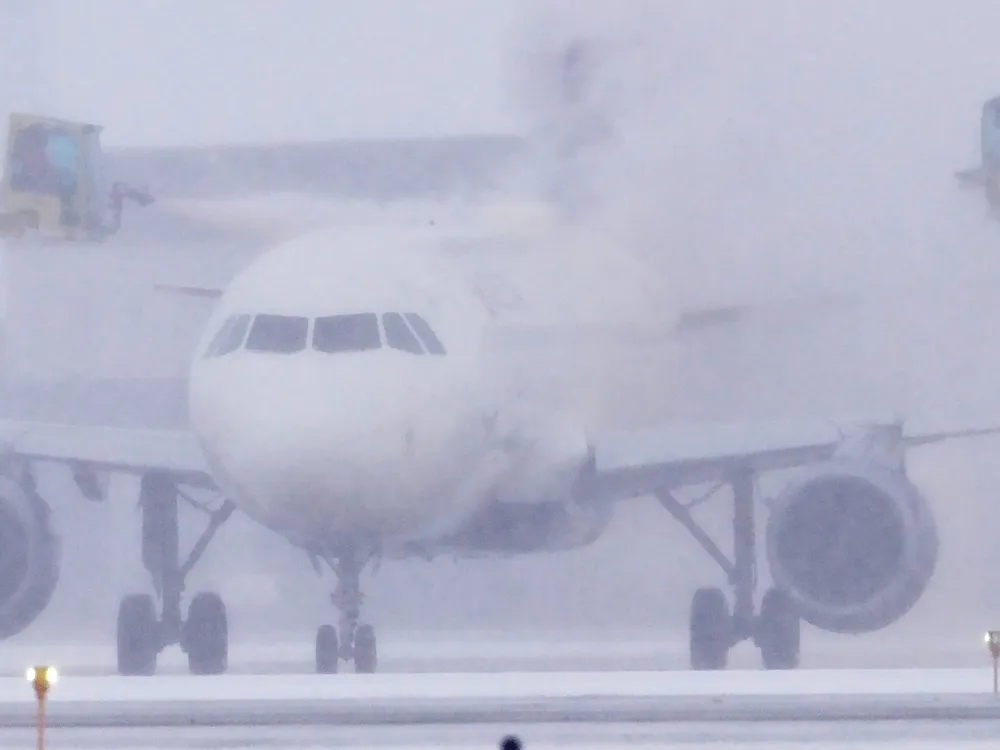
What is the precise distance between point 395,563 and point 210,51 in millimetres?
4962

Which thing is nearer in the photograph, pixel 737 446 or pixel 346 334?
pixel 346 334

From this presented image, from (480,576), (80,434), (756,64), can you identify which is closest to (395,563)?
(480,576)

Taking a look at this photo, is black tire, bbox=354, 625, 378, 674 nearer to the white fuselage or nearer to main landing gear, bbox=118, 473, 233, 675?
the white fuselage

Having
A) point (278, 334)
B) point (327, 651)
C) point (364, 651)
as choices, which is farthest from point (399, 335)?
point (327, 651)

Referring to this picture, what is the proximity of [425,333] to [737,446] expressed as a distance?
2118mm

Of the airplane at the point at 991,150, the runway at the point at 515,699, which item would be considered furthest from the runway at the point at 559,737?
the airplane at the point at 991,150

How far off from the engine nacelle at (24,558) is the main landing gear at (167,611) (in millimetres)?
444

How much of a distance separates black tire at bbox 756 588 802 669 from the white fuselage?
1.85 m

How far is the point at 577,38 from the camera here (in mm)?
13812

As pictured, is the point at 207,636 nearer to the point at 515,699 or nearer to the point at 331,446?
the point at 331,446

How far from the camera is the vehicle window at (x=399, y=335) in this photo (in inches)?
335

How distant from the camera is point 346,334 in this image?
8.35 metres

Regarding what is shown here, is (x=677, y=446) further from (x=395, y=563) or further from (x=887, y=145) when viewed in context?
(x=887, y=145)

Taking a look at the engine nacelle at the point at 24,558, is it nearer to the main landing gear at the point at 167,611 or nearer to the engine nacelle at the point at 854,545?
the main landing gear at the point at 167,611
